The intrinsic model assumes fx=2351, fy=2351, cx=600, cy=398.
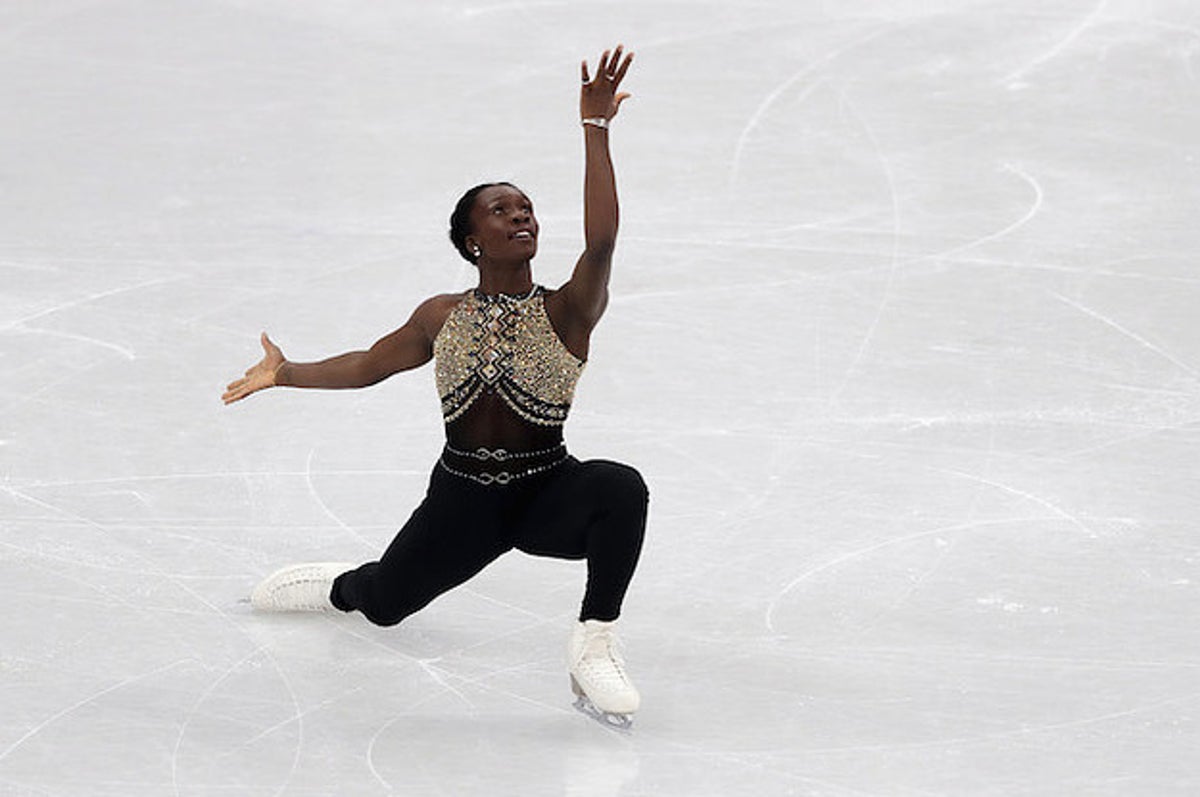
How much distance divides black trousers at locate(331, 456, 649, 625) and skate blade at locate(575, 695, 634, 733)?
204 millimetres

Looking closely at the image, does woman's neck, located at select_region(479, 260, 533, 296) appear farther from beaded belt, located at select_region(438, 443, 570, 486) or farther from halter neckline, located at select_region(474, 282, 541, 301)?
beaded belt, located at select_region(438, 443, 570, 486)

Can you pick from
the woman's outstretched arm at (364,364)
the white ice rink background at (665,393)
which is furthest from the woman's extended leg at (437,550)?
the woman's outstretched arm at (364,364)

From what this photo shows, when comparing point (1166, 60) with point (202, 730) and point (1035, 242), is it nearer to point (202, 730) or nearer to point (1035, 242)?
point (1035, 242)

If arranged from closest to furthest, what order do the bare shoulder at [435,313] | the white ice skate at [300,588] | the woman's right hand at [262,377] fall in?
the bare shoulder at [435,313] < the woman's right hand at [262,377] < the white ice skate at [300,588]

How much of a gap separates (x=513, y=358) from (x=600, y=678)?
2.46ft

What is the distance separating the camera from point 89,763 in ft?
16.6

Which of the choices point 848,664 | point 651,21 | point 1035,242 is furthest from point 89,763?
point 651,21

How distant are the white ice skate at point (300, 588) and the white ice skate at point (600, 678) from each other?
74cm

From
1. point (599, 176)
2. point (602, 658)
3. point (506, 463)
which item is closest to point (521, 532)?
point (506, 463)

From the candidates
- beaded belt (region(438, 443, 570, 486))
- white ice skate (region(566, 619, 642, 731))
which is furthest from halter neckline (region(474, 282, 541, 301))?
white ice skate (region(566, 619, 642, 731))

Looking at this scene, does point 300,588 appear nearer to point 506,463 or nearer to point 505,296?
point 506,463

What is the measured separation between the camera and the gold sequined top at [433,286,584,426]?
534cm

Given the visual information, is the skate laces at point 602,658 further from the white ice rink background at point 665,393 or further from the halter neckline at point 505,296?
the halter neckline at point 505,296

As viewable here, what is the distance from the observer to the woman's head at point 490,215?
5.32m
